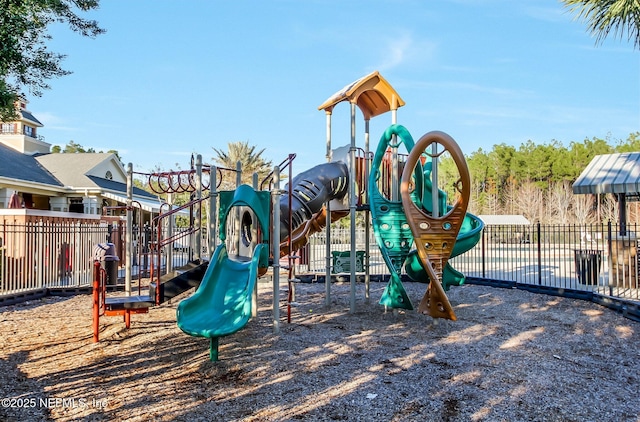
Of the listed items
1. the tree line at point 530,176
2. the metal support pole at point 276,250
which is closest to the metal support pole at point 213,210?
the metal support pole at point 276,250

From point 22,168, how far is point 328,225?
16888 mm

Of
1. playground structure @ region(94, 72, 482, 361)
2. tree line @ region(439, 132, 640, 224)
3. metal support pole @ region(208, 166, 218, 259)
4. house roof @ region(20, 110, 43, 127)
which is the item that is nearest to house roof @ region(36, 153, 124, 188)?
house roof @ region(20, 110, 43, 127)

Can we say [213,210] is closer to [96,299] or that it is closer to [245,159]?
[96,299]

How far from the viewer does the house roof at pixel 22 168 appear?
18.7 m

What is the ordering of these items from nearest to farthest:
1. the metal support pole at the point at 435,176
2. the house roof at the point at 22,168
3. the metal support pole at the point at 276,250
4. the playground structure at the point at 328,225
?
1. the playground structure at the point at 328,225
2. the metal support pole at the point at 276,250
3. the metal support pole at the point at 435,176
4. the house roof at the point at 22,168

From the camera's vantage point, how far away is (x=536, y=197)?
51.1 metres

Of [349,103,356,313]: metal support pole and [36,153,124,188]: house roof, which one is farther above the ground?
[36,153,124,188]: house roof

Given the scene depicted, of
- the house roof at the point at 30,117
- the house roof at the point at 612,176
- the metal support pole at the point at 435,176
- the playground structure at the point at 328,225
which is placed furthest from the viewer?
the house roof at the point at 30,117

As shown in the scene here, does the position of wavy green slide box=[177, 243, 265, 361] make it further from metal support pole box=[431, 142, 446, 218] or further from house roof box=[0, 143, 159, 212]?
house roof box=[0, 143, 159, 212]

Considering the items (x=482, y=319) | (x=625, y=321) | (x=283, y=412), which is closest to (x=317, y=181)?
(x=482, y=319)

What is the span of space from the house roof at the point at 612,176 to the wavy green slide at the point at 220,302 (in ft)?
31.2

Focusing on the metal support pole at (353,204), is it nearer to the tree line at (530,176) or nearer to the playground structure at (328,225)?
the playground structure at (328,225)

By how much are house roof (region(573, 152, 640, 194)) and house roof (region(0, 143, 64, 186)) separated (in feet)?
64.2

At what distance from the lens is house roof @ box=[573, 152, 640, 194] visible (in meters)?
11.6
